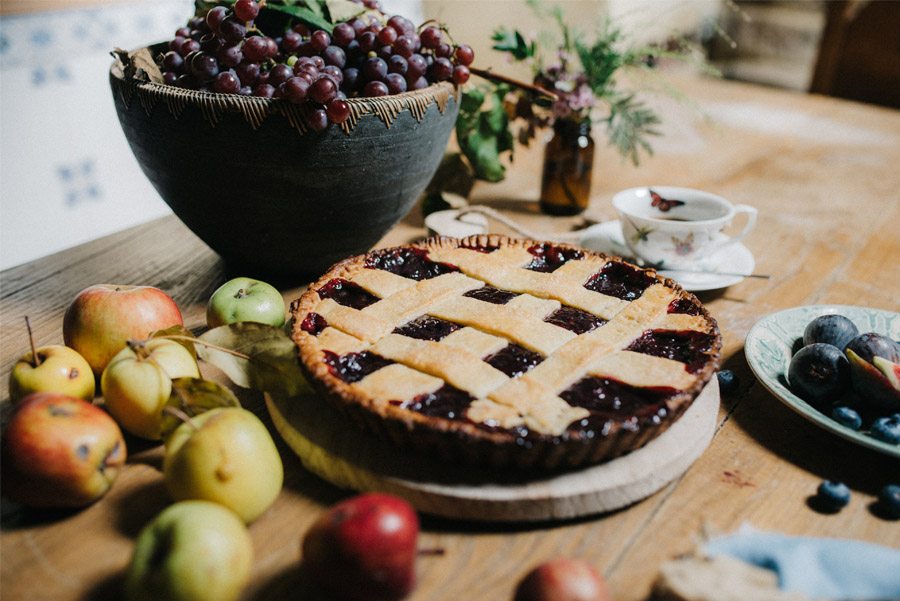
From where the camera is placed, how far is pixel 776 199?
→ 5.77ft

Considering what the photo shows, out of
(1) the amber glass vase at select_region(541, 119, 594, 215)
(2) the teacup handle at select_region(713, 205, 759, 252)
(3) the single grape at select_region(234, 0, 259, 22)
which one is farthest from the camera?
(1) the amber glass vase at select_region(541, 119, 594, 215)

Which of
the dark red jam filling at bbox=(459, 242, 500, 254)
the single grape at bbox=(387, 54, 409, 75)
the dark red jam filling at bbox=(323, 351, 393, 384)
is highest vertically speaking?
the single grape at bbox=(387, 54, 409, 75)

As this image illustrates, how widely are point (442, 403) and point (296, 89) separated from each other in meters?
0.50

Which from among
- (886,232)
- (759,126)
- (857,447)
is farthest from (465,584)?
(759,126)

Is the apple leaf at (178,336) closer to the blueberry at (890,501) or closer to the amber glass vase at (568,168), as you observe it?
the blueberry at (890,501)

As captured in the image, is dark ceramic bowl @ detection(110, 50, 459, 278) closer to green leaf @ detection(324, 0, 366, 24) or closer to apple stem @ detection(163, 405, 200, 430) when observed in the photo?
green leaf @ detection(324, 0, 366, 24)

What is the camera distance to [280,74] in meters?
1.04

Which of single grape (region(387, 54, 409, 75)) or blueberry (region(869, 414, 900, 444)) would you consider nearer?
blueberry (region(869, 414, 900, 444))

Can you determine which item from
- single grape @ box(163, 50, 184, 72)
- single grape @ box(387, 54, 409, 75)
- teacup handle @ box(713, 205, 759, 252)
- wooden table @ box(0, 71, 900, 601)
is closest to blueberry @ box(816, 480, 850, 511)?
wooden table @ box(0, 71, 900, 601)

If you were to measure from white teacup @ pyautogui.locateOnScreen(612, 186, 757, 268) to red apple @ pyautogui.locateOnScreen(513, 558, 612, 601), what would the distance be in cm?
75

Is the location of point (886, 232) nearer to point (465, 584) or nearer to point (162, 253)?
point (465, 584)

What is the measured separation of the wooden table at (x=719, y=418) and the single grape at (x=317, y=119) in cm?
34

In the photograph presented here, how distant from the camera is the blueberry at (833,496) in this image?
762 mm

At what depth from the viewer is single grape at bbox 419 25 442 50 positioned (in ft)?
3.96
